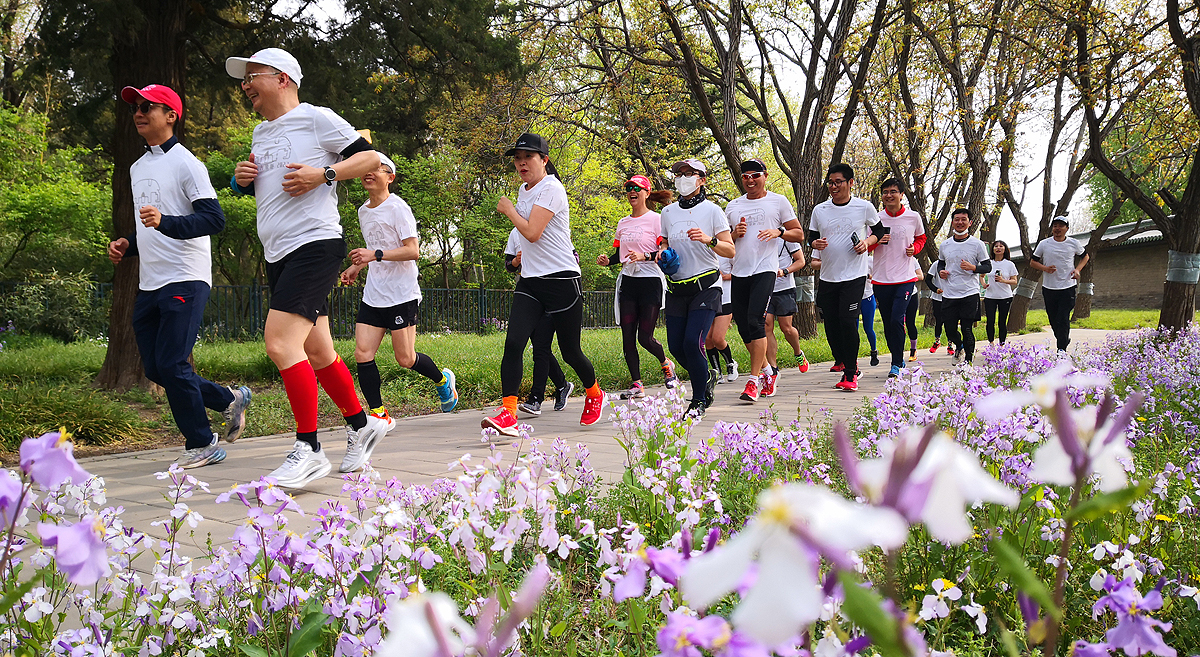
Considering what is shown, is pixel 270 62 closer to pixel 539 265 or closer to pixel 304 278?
pixel 304 278

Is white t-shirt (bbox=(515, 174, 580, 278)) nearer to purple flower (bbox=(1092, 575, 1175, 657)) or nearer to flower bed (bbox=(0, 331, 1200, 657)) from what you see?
flower bed (bbox=(0, 331, 1200, 657))

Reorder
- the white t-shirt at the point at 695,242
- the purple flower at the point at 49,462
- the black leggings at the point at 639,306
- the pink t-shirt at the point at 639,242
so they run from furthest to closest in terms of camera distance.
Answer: the black leggings at the point at 639,306 → the pink t-shirt at the point at 639,242 → the white t-shirt at the point at 695,242 → the purple flower at the point at 49,462

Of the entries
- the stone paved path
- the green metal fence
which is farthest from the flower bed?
the green metal fence

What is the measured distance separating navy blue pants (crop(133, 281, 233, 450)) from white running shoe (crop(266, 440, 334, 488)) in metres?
1.04

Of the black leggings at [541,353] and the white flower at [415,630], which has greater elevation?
the white flower at [415,630]

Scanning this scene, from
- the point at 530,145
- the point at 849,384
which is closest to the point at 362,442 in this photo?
the point at 530,145

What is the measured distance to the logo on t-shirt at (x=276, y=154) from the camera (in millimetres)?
4668

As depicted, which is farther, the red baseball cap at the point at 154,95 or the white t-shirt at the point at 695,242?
the white t-shirt at the point at 695,242

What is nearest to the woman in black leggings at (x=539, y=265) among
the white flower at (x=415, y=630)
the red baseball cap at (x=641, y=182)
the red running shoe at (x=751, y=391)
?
the red baseball cap at (x=641, y=182)

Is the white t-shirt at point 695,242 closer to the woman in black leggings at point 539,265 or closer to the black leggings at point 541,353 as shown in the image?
the woman in black leggings at point 539,265

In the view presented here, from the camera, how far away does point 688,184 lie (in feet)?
24.9

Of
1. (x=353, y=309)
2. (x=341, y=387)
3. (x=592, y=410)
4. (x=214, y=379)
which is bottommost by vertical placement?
(x=214, y=379)

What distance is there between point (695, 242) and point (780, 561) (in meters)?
7.03

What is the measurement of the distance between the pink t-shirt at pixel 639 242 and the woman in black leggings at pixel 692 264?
16 cm
